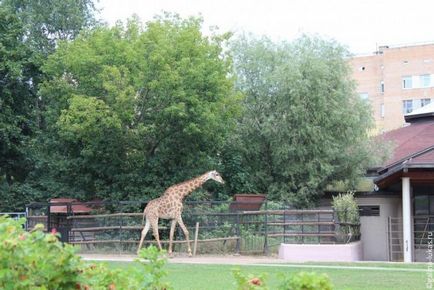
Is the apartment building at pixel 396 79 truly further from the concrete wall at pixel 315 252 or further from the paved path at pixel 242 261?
the paved path at pixel 242 261

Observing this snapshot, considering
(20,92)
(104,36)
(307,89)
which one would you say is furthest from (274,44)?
(20,92)

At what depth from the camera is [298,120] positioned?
82.4ft

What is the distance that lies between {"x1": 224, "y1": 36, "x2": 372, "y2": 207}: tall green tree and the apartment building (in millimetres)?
38491

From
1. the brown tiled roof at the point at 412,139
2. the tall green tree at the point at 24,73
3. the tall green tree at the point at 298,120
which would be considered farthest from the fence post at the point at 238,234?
the tall green tree at the point at 24,73

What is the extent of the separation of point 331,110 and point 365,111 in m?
2.02

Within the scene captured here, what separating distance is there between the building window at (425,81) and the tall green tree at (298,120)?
40.8 metres

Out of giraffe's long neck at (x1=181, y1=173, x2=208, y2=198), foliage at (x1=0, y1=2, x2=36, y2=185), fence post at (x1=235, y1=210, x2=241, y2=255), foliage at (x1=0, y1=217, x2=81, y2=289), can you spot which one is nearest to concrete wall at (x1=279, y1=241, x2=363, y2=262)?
fence post at (x1=235, y1=210, x2=241, y2=255)

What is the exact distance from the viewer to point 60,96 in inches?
974

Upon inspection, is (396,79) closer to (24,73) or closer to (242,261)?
(24,73)

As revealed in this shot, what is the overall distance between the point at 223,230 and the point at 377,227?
7.25 m

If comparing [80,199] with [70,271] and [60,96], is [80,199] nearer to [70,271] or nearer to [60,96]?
[60,96]

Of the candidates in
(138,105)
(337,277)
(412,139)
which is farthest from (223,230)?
(412,139)

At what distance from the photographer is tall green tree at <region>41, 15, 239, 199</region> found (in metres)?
22.0

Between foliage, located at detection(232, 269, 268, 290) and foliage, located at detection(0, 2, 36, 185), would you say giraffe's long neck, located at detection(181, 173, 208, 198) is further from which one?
foliage, located at detection(232, 269, 268, 290)
